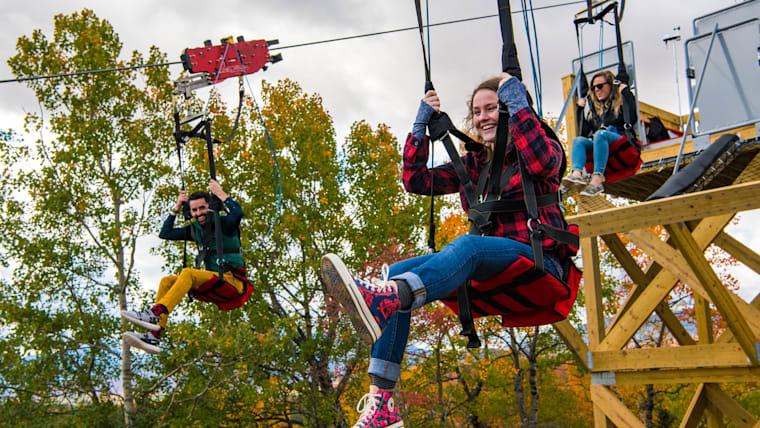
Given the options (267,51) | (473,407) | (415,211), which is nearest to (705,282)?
(267,51)

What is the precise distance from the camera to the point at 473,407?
23.9 meters

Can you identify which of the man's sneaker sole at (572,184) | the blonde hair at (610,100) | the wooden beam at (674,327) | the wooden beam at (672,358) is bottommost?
the wooden beam at (672,358)

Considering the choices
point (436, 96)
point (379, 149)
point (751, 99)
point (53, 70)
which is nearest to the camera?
point (436, 96)

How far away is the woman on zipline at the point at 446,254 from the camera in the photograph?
2.36 metres

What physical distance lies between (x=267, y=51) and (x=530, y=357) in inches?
752

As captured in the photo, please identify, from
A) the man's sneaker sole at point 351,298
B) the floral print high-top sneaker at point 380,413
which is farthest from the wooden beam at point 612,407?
the man's sneaker sole at point 351,298

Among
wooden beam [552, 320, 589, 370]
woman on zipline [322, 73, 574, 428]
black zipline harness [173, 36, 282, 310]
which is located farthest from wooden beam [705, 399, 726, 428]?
woman on zipline [322, 73, 574, 428]

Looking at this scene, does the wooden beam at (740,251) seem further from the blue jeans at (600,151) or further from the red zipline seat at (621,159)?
the blue jeans at (600,151)

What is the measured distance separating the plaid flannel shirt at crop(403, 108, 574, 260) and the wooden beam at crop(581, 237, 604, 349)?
359 cm

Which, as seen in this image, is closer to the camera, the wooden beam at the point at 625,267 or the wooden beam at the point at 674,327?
the wooden beam at the point at 625,267

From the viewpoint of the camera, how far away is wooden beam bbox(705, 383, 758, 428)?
6.64 m

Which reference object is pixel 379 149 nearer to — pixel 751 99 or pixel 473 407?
pixel 473 407

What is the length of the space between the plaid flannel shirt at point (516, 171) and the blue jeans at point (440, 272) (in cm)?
16

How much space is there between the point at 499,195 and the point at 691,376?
4.07 meters
